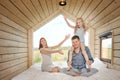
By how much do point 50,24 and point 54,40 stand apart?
1.81ft

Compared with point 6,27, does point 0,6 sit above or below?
above

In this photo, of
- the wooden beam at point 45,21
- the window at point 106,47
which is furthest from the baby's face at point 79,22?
the wooden beam at point 45,21

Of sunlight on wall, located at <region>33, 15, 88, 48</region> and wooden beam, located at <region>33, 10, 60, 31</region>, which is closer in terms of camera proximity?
sunlight on wall, located at <region>33, 15, 88, 48</region>

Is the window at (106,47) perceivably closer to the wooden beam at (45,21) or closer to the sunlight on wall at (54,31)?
the sunlight on wall at (54,31)

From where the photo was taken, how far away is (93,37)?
3709 millimetres

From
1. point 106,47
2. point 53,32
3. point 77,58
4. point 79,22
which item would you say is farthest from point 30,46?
point 77,58

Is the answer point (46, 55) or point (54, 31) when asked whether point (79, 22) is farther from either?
point (54, 31)

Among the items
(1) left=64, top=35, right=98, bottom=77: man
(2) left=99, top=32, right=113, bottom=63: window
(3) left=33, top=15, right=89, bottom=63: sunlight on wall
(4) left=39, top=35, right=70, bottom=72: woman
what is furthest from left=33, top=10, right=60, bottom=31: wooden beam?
(1) left=64, top=35, right=98, bottom=77: man

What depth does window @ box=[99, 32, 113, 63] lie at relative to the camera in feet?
8.45

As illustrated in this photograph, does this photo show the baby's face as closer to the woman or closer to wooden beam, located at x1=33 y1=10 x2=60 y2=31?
the woman

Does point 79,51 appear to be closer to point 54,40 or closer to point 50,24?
point 54,40

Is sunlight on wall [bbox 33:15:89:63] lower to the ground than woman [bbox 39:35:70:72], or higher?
higher

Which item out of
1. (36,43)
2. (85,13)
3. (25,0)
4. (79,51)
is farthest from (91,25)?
(79,51)

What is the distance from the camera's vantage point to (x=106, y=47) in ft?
9.34
